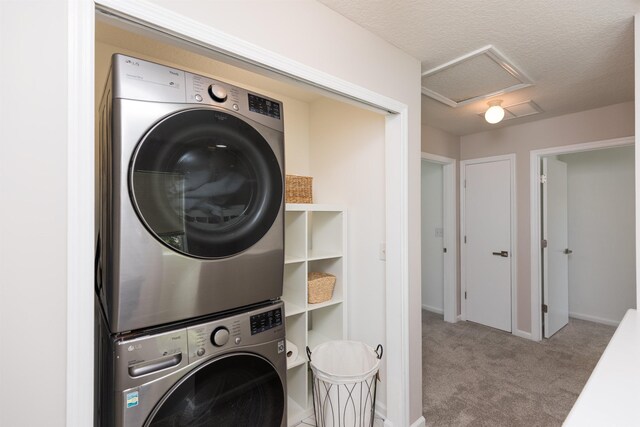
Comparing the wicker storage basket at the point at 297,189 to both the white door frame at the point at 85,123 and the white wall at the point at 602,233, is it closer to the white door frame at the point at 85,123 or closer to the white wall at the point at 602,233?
the white door frame at the point at 85,123

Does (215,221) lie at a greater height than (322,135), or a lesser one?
lesser

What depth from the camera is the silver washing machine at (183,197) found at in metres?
0.88

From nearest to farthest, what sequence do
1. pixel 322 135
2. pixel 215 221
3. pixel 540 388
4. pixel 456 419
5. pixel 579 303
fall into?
pixel 215 221, pixel 456 419, pixel 540 388, pixel 322 135, pixel 579 303

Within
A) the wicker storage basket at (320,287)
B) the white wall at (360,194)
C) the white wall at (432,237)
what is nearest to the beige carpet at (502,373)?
the white wall at (432,237)

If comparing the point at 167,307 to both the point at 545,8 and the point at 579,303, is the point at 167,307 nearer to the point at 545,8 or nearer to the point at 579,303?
the point at 545,8

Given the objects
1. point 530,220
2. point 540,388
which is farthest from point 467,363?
point 530,220

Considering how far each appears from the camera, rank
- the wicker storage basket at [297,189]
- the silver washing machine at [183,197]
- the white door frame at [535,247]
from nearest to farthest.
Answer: the silver washing machine at [183,197], the wicker storage basket at [297,189], the white door frame at [535,247]

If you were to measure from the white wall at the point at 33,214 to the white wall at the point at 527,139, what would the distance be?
155 inches

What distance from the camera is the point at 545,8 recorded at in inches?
57.7

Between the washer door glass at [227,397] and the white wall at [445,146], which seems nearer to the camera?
the washer door glass at [227,397]

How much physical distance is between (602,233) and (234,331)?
15.5ft

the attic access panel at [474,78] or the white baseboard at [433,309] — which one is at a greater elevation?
the attic access panel at [474,78]

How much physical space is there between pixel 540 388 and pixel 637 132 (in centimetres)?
203

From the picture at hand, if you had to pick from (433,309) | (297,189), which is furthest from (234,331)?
(433,309)
